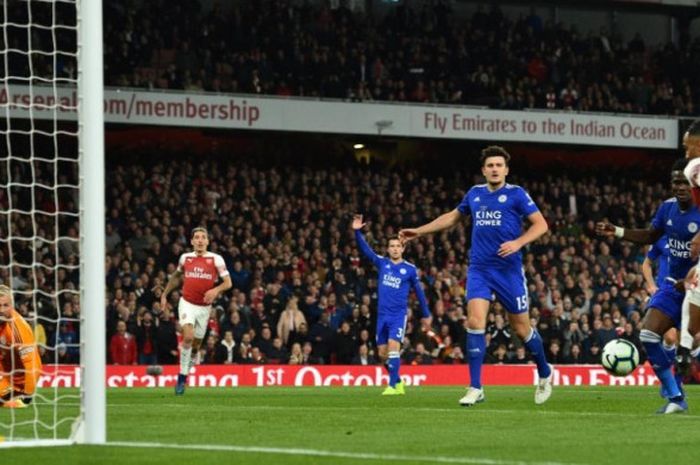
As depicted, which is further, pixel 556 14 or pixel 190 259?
pixel 556 14

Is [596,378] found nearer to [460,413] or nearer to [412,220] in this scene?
[412,220]

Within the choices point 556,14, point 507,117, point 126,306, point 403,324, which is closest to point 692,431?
point 403,324

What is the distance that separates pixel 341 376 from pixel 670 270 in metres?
14.3

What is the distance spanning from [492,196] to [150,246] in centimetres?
1595

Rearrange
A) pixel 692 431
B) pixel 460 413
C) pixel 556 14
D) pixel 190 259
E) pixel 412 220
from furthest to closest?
pixel 556 14, pixel 412 220, pixel 190 259, pixel 460 413, pixel 692 431

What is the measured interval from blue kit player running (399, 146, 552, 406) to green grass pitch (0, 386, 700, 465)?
2.38 feet

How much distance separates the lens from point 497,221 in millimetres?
14008

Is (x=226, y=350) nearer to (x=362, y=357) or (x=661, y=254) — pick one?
(x=362, y=357)

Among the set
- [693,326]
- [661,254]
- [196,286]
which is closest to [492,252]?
[661,254]

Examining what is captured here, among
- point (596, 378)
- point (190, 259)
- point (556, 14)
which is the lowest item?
point (596, 378)

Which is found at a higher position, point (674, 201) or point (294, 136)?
point (294, 136)

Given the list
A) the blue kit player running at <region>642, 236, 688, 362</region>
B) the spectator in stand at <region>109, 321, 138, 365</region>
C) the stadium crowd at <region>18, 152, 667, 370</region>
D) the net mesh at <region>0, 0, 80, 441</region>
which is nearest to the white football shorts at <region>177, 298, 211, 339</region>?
the net mesh at <region>0, 0, 80, 441</region>

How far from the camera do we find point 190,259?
19234 mm

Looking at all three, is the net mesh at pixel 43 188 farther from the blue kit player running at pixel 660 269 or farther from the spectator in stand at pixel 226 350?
the blue kit player running at pixel 660 269
